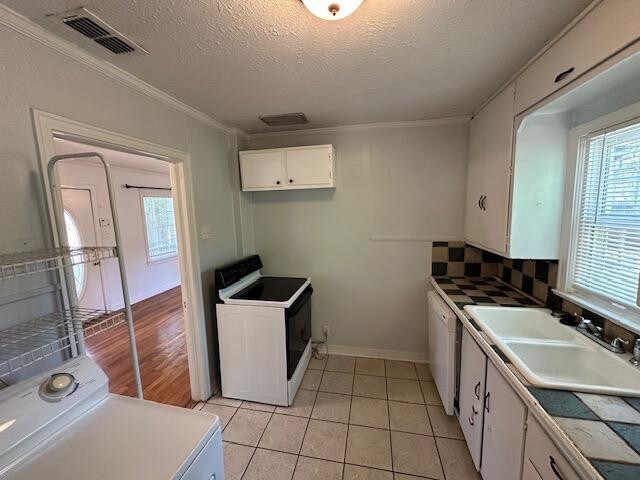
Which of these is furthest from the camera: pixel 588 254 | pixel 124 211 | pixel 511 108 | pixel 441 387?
pixel 124 211

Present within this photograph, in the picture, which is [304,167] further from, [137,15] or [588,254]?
[588,254]

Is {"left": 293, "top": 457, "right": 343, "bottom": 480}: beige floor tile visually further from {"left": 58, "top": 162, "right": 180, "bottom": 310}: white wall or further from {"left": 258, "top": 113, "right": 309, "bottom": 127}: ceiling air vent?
{"left": 58, "top": 162, "right": 180, "bottom": 310}: white wall

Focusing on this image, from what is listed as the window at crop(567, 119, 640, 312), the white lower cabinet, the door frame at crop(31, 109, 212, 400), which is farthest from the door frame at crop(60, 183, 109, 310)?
the window at crop(567, 119, 640, 312)

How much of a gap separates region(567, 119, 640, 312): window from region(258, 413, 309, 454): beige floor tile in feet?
6.61

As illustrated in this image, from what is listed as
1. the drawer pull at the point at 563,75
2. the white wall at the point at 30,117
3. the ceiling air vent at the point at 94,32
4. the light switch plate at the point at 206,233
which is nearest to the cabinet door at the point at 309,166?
the light switch plate at the point at 206,233

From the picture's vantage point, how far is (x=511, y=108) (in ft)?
5.48

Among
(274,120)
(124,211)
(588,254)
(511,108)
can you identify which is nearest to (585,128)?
(511,108)

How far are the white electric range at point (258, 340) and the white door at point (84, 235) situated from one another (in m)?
2.75

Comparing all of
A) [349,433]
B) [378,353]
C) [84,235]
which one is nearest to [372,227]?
[378,353]

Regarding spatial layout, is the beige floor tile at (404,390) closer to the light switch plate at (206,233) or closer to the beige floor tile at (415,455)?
the beige floor tile at (415,455)

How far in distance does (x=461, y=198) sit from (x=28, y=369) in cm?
301

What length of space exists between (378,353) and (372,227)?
52.6 inches

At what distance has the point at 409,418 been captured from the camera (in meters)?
2.01

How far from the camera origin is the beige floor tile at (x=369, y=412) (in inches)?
77.9
